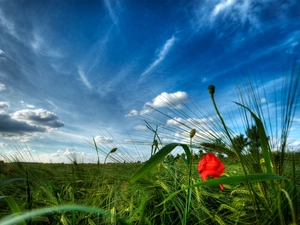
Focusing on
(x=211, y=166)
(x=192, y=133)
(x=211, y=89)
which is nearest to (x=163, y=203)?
(x=211, y=166)


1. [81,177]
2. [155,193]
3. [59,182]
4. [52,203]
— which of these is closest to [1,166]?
[59,182]

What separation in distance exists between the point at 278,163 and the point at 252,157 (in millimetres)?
74

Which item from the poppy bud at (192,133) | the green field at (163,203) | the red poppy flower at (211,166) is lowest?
the green field at (163,203)

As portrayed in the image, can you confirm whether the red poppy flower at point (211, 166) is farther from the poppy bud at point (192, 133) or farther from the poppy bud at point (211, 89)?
the poppy bud at point (211, 89)

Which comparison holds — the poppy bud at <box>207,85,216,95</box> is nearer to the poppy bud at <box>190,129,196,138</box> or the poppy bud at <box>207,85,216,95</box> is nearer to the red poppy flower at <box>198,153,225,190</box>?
the poppy bud at <box>190,129,196,138</box>

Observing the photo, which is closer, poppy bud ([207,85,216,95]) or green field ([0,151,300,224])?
poppy bud ([207,85,216,95])

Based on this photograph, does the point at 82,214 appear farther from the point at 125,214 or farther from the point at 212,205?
the point at 212,205

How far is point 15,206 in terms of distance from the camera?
0.85 metres

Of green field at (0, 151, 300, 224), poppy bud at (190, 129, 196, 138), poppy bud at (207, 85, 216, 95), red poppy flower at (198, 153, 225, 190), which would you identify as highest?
poppy bud at (207, 85, 216, 95)

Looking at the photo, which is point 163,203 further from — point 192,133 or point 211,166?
point 192,133

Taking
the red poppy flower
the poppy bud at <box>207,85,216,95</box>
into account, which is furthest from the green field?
the poppy bud at <box>207,85,216,95</box>

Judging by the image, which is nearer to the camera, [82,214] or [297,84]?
[297,84]

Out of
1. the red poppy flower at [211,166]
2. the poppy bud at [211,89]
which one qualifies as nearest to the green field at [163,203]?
the red poppy flower at [211,166]

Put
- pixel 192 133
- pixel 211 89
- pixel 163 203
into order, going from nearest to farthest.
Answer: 1. pixel 211 89
2. pixel 192 133
3. pixel 163 203
